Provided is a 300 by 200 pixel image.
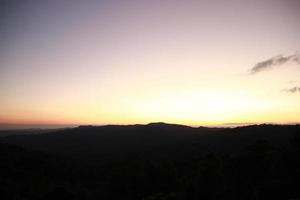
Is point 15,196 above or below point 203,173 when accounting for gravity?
below

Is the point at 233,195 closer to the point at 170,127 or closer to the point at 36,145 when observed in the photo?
the point at 36,145

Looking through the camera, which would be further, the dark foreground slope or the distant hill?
the distant hill

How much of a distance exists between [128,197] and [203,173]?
34.9 feet

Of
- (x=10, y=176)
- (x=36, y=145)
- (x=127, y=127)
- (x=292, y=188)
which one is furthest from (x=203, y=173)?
(x=127, y=127)

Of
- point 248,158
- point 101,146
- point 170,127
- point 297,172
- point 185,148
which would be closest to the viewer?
point 297,172

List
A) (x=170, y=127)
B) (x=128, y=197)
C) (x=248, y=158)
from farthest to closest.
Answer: (x=170, y=127), (x=248, y=158), (x=128, y=197)

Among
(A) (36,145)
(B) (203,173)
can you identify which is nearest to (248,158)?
(B) (203,173)

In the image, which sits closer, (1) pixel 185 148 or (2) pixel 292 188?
(2) pixel 292 188

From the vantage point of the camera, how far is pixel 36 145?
135 m

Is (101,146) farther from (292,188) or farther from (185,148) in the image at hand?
(292,188)

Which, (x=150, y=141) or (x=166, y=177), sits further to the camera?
(x=150, y=141)

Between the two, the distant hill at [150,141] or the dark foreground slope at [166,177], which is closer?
the dark foreground slope at [166,177]

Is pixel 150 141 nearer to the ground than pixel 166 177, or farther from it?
farther from it

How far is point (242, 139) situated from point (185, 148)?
69.5ft
